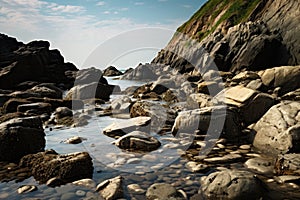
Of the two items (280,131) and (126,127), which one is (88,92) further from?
(280,131)

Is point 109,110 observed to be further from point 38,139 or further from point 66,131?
point 38,139

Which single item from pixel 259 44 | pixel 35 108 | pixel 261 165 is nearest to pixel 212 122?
pixel 261 165

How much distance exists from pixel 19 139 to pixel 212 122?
4561 millimetres

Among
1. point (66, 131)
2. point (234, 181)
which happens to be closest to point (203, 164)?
point (234, 181)

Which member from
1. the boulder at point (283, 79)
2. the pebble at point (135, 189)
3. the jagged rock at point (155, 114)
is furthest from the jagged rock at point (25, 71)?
the pebble at point (135, 189)

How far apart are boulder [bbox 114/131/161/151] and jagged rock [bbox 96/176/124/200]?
193cm

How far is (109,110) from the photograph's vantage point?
475 inches

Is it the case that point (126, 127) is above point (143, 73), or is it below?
below

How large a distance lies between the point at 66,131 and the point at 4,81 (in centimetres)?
1747

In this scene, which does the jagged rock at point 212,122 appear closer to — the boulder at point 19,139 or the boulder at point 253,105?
the boulder at point 253,105

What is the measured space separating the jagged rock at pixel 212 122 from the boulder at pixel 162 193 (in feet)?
10.9

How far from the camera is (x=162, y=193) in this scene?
4012 millimetres

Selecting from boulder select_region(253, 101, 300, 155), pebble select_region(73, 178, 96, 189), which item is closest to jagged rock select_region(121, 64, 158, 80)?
boulder select_region(253, 101, 300, 155)

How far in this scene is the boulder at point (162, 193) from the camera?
3.92 metres
